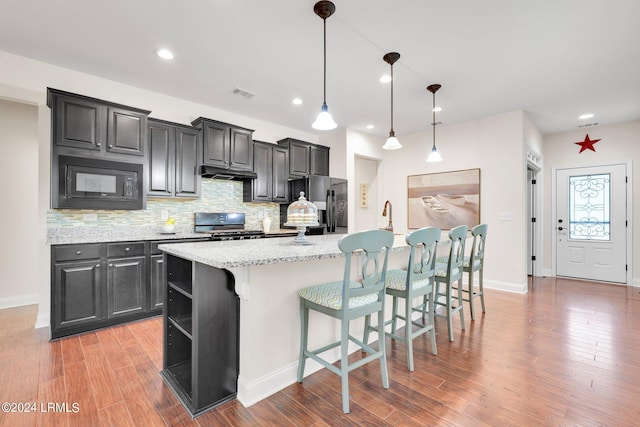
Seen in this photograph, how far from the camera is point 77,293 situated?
2.84 m

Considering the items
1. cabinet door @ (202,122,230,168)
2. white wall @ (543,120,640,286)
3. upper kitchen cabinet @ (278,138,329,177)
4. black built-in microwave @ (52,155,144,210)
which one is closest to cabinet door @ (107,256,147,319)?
black built-in microwave @ (52,155,144,210)

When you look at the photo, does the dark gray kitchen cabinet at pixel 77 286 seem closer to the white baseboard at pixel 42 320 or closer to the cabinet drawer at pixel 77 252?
the cabinet drawer at pixel 77 252

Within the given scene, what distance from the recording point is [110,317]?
9.90 feet

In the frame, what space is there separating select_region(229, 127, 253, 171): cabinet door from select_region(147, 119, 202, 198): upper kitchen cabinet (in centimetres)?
48

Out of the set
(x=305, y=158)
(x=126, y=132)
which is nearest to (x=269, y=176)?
(x=305, y=158)

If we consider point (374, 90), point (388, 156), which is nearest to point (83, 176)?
point (374, 90)

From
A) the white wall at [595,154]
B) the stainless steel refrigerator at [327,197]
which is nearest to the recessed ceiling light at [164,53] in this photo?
the stainless steel refrigerator at [327,197]

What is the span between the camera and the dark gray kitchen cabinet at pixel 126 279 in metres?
3.01

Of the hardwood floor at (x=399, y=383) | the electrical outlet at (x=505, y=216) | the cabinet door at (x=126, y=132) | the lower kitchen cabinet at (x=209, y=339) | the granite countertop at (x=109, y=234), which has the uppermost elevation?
the cabinet door at (x=126, y=132)

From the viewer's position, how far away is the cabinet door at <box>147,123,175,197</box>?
3607 mm

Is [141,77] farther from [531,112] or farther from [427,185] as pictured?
[531,112]

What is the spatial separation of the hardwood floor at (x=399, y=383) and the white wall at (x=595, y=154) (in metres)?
2.91

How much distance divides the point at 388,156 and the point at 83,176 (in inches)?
197

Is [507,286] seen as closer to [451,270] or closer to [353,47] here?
[451,270]
